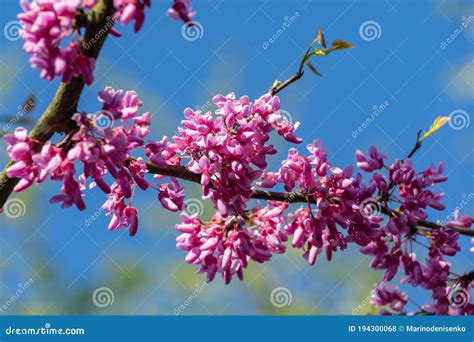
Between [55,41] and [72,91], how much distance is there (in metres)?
0.18

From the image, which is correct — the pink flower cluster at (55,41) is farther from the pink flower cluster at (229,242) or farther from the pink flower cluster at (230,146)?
the pink flower cluster at (229,242)

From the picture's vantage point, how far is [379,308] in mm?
3752

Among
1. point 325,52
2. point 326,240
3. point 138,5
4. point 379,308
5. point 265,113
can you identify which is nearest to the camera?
point 138,5

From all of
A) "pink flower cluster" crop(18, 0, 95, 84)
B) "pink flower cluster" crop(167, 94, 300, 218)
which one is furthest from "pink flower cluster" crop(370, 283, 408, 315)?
"pink flower cluster" crop(18, 0, 95, 84)

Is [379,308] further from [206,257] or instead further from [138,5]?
[138,5]

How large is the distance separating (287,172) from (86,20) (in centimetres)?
122

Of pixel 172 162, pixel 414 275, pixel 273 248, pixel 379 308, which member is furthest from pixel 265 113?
pixel 379 308

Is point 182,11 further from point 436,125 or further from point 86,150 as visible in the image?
point 436,125

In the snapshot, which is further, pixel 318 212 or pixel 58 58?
pixel 318 212

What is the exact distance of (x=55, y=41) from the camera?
1943 millimetres

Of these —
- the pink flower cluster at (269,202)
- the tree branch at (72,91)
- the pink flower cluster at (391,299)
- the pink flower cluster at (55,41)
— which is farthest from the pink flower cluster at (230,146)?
the pink flower cluster at (391,299)

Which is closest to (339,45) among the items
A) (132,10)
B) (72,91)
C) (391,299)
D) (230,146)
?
(230,146)

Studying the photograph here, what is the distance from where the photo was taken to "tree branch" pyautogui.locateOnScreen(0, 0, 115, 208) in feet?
6.49

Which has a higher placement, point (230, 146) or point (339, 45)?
point (339, 45)
